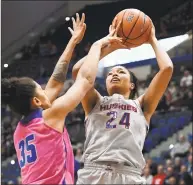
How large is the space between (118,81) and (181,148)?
695cm

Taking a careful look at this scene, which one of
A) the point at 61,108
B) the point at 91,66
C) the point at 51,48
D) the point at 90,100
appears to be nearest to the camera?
the point at 61,108

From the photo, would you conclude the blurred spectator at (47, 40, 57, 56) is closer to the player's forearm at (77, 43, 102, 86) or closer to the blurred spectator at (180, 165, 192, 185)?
the blurred spectator at (180, 165, 192, 185)

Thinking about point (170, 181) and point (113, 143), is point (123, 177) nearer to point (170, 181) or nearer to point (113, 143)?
point (113, 143)

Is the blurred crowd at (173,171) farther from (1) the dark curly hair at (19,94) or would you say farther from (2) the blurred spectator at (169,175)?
(1) the dark curly hair at (19,94)

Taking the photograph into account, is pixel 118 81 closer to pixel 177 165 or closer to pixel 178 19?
pixel 177 165

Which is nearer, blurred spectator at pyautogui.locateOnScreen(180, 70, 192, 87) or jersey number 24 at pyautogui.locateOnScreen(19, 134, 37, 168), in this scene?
jersey number 24 at pyautogui.locateOnScreen(19, 134, 37, 168)

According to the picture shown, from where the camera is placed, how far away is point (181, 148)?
10.1 metres

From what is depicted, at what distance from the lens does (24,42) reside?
17469mm

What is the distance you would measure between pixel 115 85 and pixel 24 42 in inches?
564

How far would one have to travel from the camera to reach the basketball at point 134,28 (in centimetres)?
340

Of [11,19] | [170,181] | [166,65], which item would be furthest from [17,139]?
[11,19]

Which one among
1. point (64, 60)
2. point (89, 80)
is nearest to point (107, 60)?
point (64, 60)

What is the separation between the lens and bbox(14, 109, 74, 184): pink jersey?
9.00 feet

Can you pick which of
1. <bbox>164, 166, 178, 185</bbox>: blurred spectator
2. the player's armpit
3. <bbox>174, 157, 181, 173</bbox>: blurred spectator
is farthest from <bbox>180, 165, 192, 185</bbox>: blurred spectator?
the player's armpit
